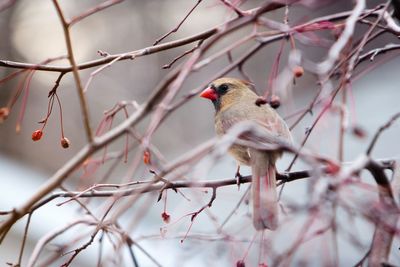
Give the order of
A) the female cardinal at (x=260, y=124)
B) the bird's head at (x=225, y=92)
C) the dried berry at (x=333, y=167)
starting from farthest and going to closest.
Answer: the bird's head at (x=225, y=92) < the female cardinal at (x=260, y=124) < the dried berry at (x=333, y=167)

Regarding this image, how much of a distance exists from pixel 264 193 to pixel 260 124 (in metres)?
0.44

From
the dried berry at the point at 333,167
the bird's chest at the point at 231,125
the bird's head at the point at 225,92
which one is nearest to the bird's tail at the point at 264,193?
the bird's chest at the point at 231,125

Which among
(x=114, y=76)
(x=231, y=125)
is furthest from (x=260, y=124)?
(x=114, y=76)

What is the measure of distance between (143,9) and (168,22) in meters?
0.50

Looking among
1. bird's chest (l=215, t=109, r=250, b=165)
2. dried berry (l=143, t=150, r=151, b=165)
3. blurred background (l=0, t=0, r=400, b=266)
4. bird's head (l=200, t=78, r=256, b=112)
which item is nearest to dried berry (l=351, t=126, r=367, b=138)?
dried berry (l=143, t=150, r=151, b=165)

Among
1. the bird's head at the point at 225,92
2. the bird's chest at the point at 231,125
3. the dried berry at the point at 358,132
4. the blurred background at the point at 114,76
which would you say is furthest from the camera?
the blurred background at the point at 114,76

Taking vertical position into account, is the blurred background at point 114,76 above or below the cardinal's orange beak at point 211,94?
above

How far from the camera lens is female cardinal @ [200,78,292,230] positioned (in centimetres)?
166

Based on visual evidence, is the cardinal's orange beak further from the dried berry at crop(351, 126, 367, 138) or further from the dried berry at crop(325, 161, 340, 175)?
the dried berry at crop(325, 161, 340, 175)

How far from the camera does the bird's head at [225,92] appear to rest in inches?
119

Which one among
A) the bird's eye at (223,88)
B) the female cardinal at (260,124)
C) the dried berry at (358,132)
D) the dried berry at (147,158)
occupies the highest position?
the bird's eye at (223,88)

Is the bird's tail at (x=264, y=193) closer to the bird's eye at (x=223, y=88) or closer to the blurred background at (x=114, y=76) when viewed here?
the bird's eye at (x=223, y=88)

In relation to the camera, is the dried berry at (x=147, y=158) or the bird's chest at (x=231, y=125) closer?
the dried berry at (x=147, y=158)

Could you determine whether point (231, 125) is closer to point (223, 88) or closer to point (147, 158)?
point (223, 88)
